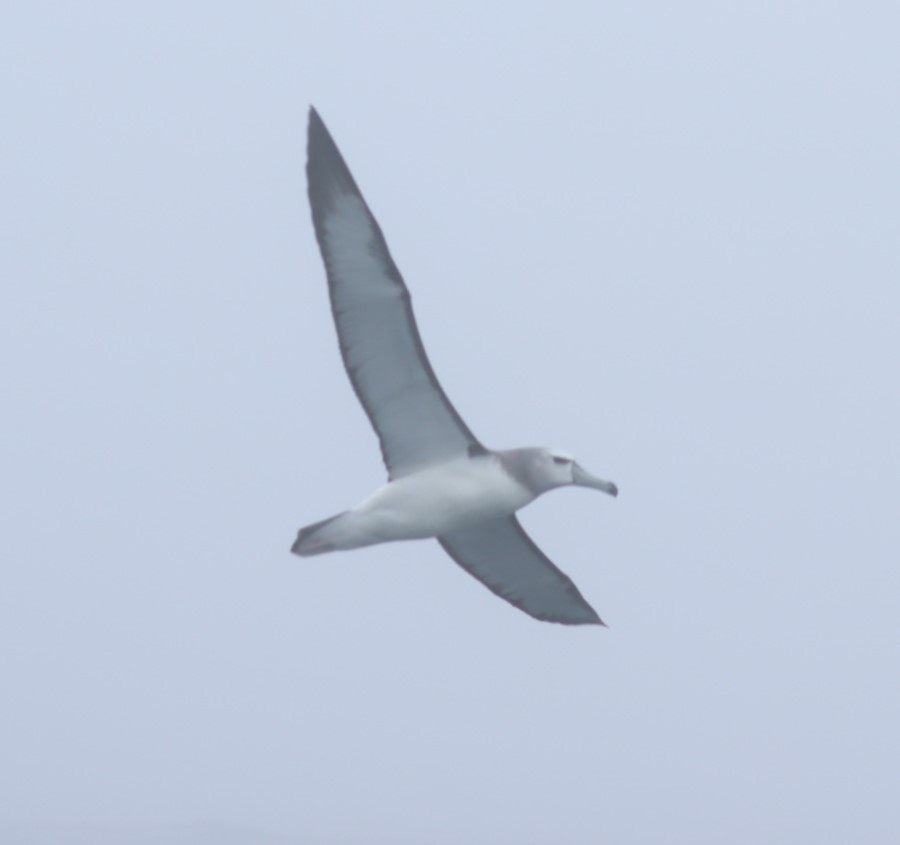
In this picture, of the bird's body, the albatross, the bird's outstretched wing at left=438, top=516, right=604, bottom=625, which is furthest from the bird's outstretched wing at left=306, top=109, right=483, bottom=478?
the bird's outstretched wing at left=438, top=516, right=604, bottom=625

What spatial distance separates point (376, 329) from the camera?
61.5 feet

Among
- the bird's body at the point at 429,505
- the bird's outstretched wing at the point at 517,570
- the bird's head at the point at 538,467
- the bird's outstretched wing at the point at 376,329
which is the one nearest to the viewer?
the bird's outstretched wing at the point at 376,329

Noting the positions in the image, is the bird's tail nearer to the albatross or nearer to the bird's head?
the albatross

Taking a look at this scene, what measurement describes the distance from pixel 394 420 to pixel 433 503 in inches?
38.6

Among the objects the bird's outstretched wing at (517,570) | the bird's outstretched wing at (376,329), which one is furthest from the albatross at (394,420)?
the bird's outstretched wing at (517,570)

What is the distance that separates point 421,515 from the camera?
18875mm

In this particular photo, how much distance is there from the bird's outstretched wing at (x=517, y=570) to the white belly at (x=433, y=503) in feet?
4.74

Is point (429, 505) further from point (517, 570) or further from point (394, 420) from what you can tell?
point (517, 570)

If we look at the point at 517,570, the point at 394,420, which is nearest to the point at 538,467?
the point at 394,420

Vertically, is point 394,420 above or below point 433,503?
above

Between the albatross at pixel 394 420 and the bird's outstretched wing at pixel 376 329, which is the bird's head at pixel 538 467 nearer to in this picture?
the albatross at pixel 394 420

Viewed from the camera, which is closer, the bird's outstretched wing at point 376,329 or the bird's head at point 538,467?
the bird's outstretched wing at point 376,329

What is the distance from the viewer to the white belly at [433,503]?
61.2ft

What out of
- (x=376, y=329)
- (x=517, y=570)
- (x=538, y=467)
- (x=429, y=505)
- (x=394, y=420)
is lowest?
(x=517, y=570)
